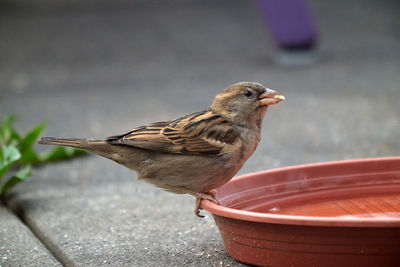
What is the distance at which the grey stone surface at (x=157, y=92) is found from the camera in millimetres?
3883

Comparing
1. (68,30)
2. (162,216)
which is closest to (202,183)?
(162,216)

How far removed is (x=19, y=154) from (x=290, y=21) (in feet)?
18.2

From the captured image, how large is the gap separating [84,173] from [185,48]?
5.18 m

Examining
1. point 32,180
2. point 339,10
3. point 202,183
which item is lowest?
point 32,180

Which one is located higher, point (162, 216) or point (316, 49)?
point (316, 49)

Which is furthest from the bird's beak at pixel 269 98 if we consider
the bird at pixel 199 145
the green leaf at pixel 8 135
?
the green leaf at pixel 8 135

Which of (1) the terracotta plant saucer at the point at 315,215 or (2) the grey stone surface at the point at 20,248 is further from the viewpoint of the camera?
(2) the grey stone surface at the point at 20,248

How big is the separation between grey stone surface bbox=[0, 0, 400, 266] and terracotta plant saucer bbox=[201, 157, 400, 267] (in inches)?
11.2

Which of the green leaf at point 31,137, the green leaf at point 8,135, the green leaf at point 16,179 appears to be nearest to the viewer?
the green leaf at point 16,179

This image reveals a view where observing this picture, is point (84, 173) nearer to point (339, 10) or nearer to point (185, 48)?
point (185, 48)

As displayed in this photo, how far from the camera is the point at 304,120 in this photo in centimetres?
654

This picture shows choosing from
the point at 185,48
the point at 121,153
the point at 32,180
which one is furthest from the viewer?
the point at 185,48

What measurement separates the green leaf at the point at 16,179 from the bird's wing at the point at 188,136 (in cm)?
91

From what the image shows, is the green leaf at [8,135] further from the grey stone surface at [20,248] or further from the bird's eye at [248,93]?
the bird's eye at [248,93]
